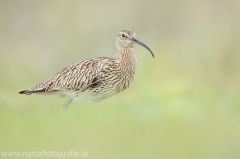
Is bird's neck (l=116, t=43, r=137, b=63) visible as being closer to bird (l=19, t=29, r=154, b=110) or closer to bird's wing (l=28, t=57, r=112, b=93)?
bird (l=19, t=29, r=154, b=110)

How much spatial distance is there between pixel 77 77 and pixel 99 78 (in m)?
0.50

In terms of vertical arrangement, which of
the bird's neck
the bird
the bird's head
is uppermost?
the bird's head

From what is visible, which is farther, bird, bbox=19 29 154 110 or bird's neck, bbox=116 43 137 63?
bird's neck, bbox=116 43 137 63

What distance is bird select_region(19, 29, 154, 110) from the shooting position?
7469mm

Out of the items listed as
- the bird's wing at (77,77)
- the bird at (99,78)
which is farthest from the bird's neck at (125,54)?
the bird's wing at (77,77)

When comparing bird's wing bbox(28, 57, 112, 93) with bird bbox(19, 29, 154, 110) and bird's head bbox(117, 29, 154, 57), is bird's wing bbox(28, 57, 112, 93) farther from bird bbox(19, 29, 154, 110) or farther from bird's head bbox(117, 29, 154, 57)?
bird's head bbox(117, 29, 154, 57)

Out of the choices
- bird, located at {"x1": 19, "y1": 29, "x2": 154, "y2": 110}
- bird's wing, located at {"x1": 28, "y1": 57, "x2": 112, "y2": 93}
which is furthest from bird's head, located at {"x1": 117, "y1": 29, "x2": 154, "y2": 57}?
bird's wing, located at {"x1": 28, "y1": 57, "x2": 112, "y2": 93}

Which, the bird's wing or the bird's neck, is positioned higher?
the bird's neck

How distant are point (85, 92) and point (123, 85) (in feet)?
2.43

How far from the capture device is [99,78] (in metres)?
7.46

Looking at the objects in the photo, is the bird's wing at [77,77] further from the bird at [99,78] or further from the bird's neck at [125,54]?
the bird's neck at [125,54]

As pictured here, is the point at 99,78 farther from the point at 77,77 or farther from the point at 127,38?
the point at 127,38

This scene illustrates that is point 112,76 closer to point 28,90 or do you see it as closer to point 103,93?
point 103,93

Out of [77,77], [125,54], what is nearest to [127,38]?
[125,54]
